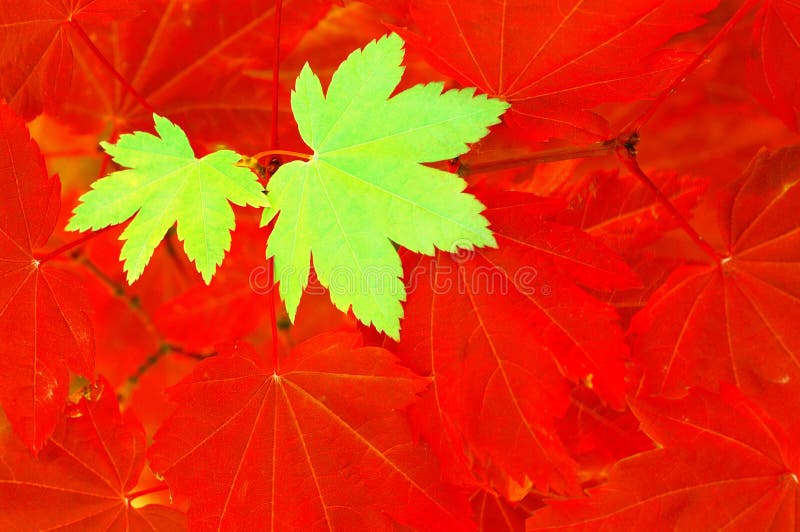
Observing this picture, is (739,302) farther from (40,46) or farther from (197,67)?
(40,46)

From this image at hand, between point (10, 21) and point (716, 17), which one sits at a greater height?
point (716, 17)

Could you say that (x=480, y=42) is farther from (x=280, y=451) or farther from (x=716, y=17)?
(x=716, y=17)

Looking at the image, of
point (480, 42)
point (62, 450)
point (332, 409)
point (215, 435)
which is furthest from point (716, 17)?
point (62, 450)

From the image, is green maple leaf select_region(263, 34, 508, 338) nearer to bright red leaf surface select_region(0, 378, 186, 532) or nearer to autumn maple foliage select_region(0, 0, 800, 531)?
autumn maple foliage select_region(0, 0, 800, 531)

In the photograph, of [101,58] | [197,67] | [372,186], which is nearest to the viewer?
[372,186]

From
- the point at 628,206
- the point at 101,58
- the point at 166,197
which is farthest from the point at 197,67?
the point at 628,206

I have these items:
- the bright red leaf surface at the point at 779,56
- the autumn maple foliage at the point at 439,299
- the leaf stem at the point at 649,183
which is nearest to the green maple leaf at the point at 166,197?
the autumn maple foliage at the point at 439,299

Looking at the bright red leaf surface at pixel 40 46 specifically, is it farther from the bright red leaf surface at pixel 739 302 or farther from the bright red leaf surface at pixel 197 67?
the bright red leaf surface at pixel 739 302
